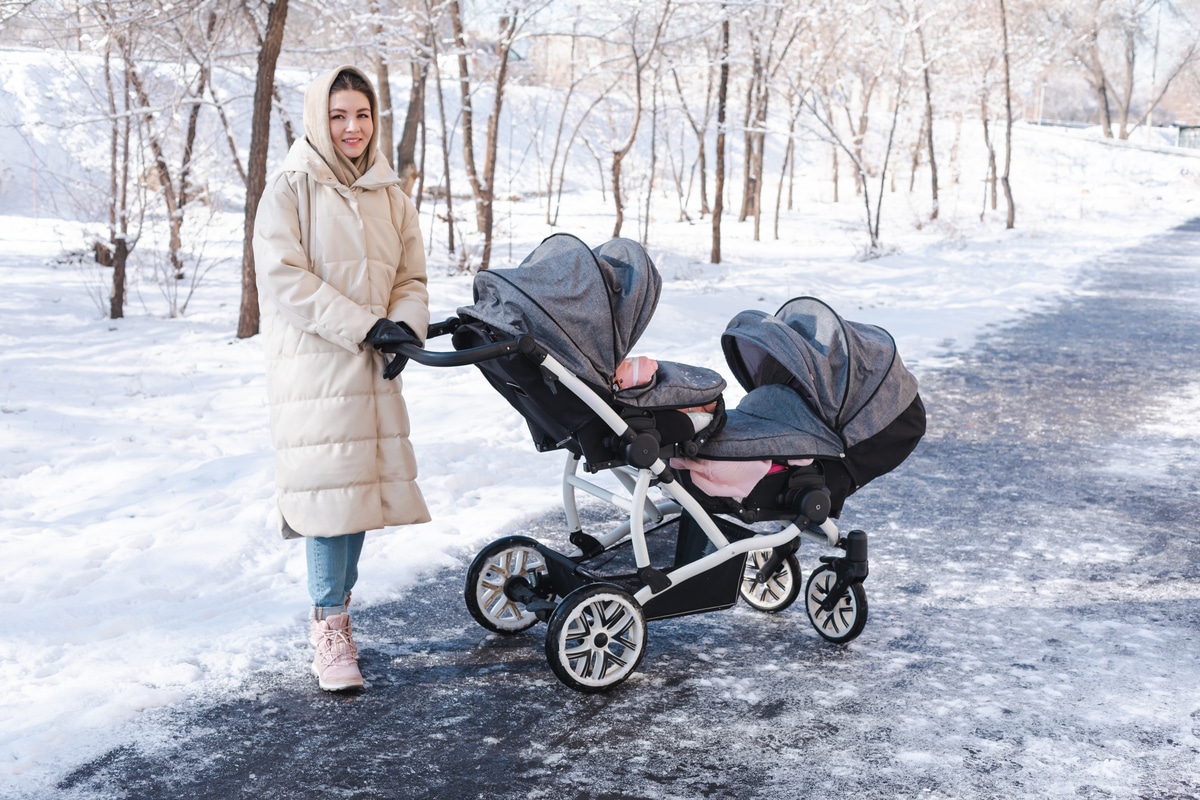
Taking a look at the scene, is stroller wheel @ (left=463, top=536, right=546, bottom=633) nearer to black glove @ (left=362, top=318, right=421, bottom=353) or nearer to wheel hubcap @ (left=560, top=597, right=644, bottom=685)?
wheel hubcap @ (left=560, top=597, right=644, bottom=685)

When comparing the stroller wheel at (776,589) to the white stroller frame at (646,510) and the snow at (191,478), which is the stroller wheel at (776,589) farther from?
the snow at (191,478)

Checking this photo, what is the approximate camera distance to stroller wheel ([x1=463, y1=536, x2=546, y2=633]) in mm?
3838

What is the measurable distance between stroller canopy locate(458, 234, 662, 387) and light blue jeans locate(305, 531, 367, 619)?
2.85 feet

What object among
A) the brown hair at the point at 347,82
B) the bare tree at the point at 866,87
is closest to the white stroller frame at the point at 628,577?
the brown hair at the point at 347,82

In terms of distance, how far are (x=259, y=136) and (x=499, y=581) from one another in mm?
7614

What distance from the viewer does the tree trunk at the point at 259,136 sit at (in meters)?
9.85

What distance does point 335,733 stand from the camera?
3164 millimetres

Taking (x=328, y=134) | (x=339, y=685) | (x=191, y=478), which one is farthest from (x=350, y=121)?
(x=191, y=478)

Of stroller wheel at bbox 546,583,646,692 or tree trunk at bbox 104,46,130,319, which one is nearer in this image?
stroller wheel at bbox 546,583,646,692

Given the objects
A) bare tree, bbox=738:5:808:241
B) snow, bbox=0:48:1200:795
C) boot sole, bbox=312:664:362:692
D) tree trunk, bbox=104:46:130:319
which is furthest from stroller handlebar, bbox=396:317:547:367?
bare tree, bbox=738:5:808:241

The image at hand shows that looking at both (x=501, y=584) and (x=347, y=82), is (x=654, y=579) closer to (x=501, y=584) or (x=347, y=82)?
(x=501, y=584)

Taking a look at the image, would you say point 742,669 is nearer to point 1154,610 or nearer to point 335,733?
point 335,733

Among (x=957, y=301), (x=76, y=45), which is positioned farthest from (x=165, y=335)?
(x=957, y=301)

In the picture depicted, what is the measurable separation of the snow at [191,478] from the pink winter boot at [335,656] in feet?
0.88
